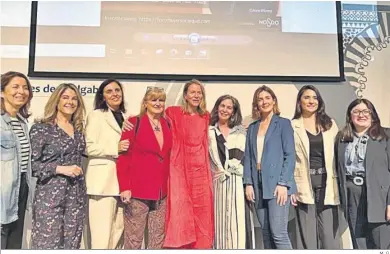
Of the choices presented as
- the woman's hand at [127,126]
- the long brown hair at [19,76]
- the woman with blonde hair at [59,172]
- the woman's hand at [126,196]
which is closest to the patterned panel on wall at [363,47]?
the woman's hand at [127,126]

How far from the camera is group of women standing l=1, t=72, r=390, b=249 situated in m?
1.88

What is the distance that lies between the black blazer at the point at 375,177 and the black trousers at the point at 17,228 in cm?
142

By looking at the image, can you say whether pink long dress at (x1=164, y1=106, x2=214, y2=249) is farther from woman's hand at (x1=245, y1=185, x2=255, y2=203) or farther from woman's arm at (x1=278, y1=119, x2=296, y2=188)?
woman's arm at (x1=278, y1=119, x2=296, y2=188)

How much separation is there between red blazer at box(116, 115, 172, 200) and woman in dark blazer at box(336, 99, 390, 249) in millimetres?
814

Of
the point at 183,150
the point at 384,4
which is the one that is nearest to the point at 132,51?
the point at 183,150

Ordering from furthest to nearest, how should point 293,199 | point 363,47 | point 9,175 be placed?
point 363,47, point 293,199, point 9,175

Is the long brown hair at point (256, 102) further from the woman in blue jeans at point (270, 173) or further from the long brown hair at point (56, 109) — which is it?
the long brown hair at point (56, 109)

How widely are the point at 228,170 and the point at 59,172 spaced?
75cm

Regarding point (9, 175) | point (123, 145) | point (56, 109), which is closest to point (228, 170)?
point (123, 145)

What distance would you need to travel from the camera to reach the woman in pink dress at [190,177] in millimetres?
1899

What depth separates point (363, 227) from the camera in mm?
1968

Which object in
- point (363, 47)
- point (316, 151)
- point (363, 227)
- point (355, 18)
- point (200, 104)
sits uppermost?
point (355, 18)

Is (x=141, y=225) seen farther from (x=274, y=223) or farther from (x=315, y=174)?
(x=315, y=174)

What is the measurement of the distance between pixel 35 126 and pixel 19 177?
0.76ft
